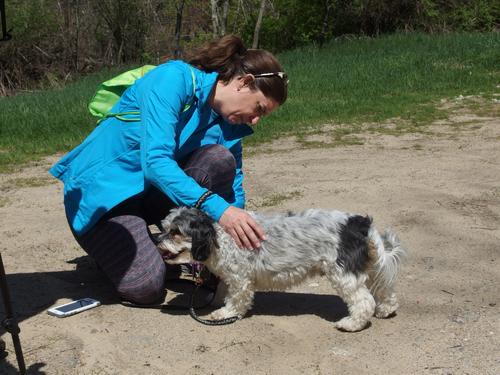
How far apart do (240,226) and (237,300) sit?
618mm

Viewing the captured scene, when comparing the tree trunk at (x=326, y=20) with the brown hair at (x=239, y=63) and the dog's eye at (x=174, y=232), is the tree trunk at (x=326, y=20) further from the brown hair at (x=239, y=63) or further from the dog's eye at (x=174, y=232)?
the dog's eye at (x=174, y=232)

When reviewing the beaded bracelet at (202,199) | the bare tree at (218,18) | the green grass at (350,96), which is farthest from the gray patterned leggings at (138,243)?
the bare tree at (218,18)

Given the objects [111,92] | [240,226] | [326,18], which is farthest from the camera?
[326,18]

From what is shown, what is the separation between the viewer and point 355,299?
376 cm

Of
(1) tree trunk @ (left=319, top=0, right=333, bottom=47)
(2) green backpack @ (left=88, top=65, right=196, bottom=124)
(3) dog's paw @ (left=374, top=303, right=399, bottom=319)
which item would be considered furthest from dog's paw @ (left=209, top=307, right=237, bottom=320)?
(1) tree trunk @ (left=319, top=0, right=333, bottom=47)

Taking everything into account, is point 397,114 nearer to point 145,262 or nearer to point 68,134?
point 68,134

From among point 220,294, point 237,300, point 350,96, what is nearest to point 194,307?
point 220,294

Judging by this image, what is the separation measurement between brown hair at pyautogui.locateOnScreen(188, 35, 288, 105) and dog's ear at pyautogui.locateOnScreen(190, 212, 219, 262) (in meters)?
0.84

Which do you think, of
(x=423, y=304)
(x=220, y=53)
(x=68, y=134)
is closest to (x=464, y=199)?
(x=423, y=304)

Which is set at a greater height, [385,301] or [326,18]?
[385,301]

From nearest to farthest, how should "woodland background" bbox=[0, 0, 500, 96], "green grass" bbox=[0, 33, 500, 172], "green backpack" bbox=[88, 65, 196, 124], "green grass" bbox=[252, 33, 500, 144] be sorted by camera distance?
"green backpack" bbox=[88, 65, 196, 124]
"green grass" bbox=[0, 33, 500, 172]
"green grass" bbox=[252, 33, 500, 144]
"woodland background" bbox=[0, 0, 500, 96]

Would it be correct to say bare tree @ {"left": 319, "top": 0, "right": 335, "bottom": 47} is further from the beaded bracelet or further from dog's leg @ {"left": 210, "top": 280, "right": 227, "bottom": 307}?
the beaded bracelet

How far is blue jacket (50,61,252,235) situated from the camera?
3602 millimetres

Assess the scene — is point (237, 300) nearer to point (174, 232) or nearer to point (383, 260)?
point (174, 232)
